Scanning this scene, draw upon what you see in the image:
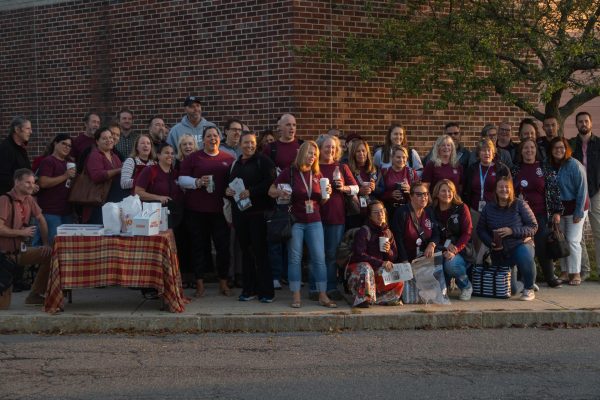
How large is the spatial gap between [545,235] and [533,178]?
71 cm

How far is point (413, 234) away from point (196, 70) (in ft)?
17.0

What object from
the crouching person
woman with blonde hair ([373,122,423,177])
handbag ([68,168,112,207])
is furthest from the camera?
handbag ([68,168,112,207])

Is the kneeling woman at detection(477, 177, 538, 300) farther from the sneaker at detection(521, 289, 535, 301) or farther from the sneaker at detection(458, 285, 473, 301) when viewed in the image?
the sneaker at detection(458, 285, 473, 301)

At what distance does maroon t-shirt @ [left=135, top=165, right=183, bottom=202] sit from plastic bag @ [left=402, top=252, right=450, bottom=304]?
2.86m

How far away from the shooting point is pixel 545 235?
1144 centimetres

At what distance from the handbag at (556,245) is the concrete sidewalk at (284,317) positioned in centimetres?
103

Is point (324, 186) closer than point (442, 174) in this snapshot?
Yes

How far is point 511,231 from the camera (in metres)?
10.8

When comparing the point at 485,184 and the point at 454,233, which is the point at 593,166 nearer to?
the point at 485,184

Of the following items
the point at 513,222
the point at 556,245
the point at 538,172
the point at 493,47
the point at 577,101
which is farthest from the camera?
the point at 577,101

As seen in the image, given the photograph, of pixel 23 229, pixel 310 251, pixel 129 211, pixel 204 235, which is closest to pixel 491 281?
pixel 310 251

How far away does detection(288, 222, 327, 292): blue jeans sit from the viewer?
10453mm

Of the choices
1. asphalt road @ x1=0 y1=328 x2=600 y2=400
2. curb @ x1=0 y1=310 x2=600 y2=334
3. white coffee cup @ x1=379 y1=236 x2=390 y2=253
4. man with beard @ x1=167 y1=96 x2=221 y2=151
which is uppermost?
man with beard @ x1=167 y1=96 x2=221 y2=151

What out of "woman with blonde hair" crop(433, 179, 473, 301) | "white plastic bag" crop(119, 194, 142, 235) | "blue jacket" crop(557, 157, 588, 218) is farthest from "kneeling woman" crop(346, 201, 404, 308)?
"blue jacket" crop(557, 157, 588, 218)
